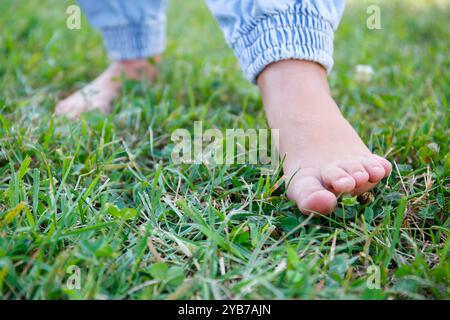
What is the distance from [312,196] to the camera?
0.88 metres

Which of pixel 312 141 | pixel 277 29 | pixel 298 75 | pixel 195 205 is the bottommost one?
pixel 195 205

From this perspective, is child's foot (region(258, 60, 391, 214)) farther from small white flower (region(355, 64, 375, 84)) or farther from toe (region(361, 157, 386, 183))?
small white flower (region(355, 64, 375, 84))

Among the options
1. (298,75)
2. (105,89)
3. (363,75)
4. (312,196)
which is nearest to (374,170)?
(312,196)

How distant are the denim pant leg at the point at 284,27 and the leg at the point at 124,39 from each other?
22.3 inches

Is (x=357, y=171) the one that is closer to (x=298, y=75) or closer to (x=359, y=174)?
(x=359, y=174)

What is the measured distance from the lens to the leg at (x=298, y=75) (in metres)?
1.00

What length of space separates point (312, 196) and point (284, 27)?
0.39 m

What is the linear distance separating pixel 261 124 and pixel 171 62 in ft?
2.21

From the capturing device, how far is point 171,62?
5.97ft

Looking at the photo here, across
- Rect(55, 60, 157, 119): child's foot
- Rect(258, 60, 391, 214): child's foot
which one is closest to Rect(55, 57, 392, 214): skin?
Rect(258, 60, 391, 214): child's foot

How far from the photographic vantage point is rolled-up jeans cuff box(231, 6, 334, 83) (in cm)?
103

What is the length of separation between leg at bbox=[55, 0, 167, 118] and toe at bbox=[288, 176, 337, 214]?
74cm

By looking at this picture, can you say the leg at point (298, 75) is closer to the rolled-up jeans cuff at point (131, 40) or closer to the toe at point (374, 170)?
the toe at point (374, 170)
